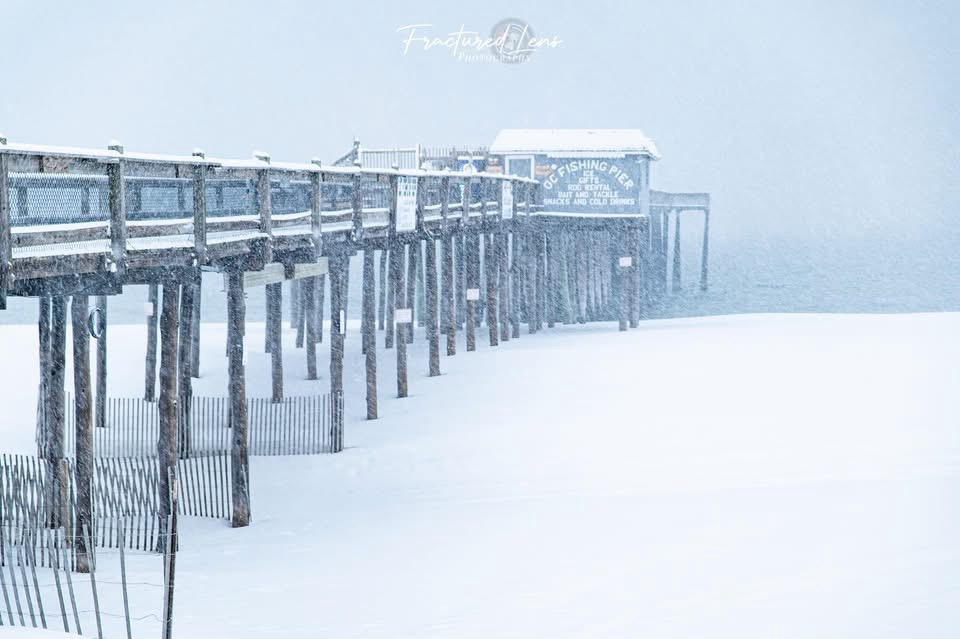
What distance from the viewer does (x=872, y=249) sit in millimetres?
117375

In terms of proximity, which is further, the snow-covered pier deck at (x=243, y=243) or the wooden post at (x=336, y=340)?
the wooden post at (x=336, y=340)

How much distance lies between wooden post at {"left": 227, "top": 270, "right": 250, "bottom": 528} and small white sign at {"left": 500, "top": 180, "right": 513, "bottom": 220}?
14.0 meters

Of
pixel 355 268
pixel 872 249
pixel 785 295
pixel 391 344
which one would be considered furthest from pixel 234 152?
pixel 391 344

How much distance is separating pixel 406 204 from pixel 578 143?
1495 cm

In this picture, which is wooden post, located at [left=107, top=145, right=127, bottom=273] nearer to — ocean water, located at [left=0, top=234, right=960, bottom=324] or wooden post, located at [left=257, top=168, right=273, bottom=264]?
wooden post, located at [left=257, top=168, right=273, bottom=264]

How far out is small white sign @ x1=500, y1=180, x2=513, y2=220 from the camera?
93.9 feet

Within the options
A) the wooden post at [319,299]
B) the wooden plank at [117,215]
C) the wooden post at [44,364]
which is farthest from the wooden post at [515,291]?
the wooden plank at [117,215]

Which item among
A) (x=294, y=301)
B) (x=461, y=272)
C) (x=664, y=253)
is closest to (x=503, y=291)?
(x=461, y=272)

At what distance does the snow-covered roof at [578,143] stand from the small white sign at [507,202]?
→ 4626 mm

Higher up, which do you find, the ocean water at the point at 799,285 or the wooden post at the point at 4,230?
the wooden post at the point at 4,230

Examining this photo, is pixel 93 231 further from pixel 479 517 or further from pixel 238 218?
pixel 479 517

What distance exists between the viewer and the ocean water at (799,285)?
56.4 metres

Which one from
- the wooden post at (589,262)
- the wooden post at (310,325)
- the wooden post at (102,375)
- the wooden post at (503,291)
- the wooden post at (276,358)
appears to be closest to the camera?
the wooden post at (102,375)

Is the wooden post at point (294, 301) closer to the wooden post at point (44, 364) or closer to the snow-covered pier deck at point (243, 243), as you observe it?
the snow-covered pier deck at point (243, 243)
